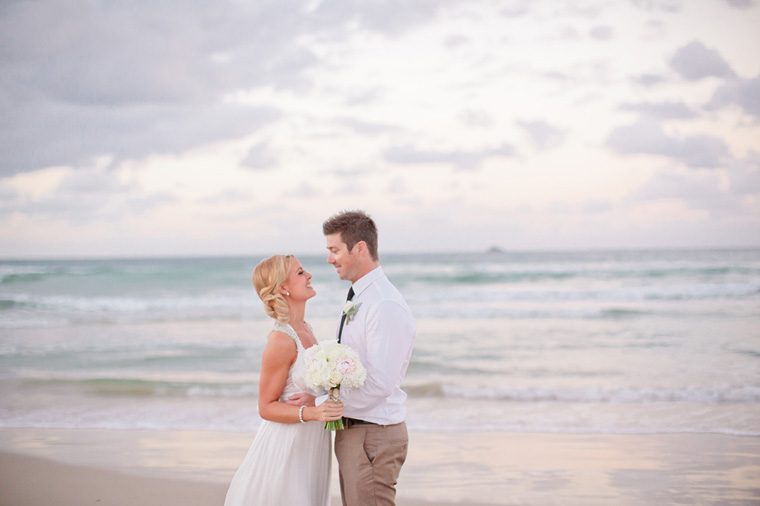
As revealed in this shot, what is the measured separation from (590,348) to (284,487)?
1068 centimetres

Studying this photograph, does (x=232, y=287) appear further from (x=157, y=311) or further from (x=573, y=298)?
(x=573, y=298)

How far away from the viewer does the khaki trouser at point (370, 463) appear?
2871 mm

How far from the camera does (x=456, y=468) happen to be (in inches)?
219

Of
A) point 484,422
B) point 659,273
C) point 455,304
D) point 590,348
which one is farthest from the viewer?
point 659,273

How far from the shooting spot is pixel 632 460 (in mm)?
5758

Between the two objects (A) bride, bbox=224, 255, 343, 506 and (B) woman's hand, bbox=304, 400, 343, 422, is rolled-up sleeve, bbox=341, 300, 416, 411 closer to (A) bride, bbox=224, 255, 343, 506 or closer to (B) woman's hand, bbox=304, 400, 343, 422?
(B) woman's hand, bbox=304, 400, 343, 422

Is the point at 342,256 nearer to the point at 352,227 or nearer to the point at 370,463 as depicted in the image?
the point at 352,227

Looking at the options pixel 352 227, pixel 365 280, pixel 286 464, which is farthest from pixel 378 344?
pixel 286 464

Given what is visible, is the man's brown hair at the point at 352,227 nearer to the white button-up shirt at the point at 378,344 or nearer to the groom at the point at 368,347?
the groom at the point at 368,347

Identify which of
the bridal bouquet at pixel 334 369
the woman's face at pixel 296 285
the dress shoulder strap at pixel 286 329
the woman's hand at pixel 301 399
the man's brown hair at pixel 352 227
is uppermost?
the man's brown hair at pixel 352 227

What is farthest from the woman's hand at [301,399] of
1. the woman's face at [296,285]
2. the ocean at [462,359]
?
the ocean at [462,359]

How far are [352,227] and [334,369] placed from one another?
2.50 ft

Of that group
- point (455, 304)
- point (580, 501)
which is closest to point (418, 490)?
point (580, 501)

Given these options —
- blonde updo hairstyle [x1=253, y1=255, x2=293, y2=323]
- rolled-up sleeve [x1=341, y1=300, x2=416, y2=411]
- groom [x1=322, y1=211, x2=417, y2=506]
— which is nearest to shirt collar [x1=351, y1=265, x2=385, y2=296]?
groom [x1=322, y1=211, x2=417, y2=506]
